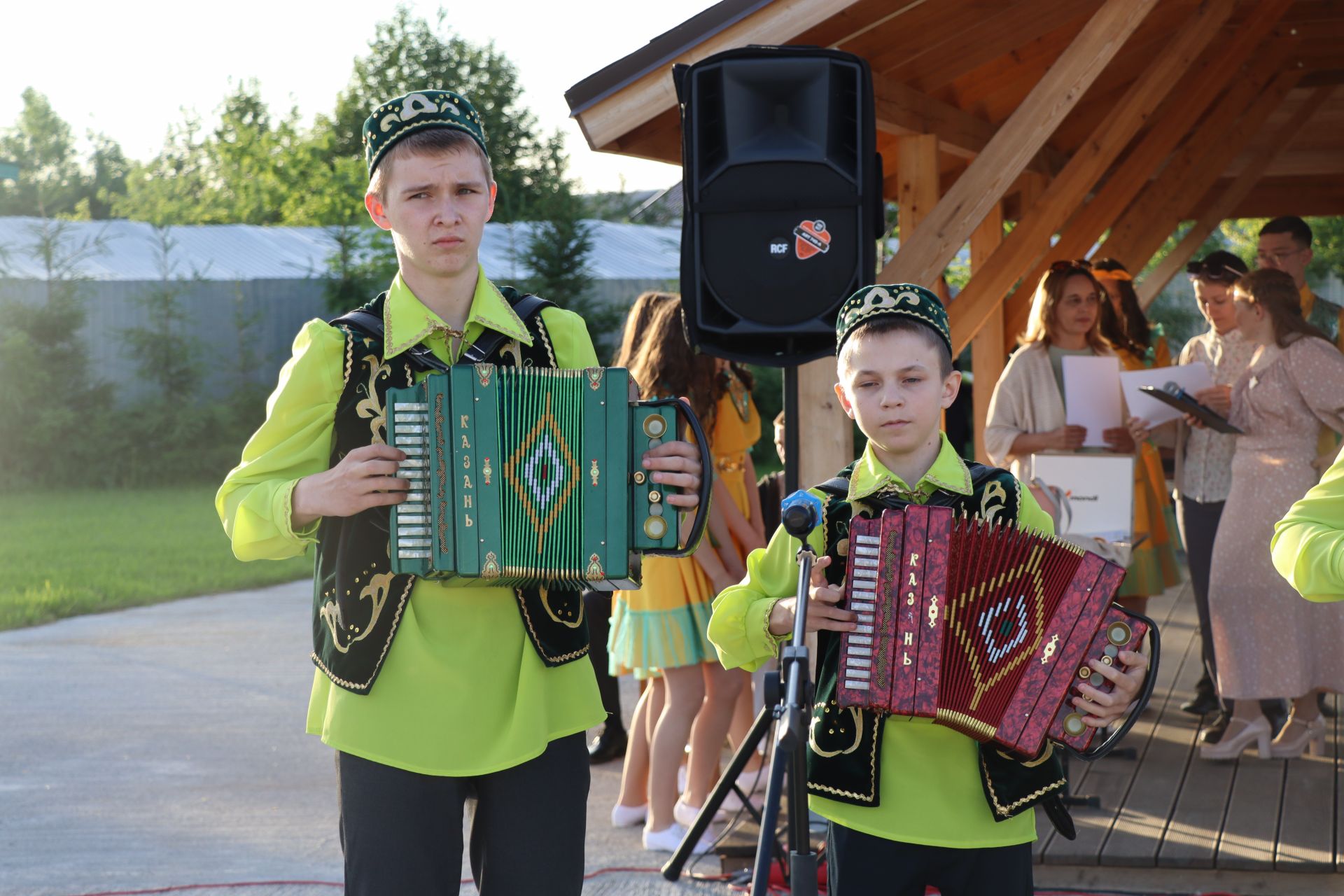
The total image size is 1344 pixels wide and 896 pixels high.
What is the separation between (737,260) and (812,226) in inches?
9.3

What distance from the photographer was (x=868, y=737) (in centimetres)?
267

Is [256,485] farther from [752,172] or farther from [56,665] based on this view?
[56,665]

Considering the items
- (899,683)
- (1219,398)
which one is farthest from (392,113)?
(1219,398)

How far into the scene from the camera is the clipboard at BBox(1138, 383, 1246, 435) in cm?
544

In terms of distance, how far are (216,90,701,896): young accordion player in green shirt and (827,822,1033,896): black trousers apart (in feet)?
1.69

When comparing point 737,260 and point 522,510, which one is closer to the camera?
point 522,510

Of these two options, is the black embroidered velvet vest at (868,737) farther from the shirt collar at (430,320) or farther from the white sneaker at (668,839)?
the white sneaker at (668,839)

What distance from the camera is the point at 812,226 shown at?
416 centimetres

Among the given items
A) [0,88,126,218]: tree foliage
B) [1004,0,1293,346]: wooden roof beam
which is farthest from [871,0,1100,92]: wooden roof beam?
[0,88,126,218]: tree foliage

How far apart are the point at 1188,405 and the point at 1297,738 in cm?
143

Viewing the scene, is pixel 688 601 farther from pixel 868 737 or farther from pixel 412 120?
pixel 412 120

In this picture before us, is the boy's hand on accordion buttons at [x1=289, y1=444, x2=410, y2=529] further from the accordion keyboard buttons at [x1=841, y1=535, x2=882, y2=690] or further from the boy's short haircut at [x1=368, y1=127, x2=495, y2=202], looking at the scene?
the accordion keyboard buttons at [x1=841, y1=535, x2=882, y2=690]

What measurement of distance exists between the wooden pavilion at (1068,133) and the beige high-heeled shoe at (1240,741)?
0.08 meters

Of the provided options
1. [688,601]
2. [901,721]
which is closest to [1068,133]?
[688,601]
